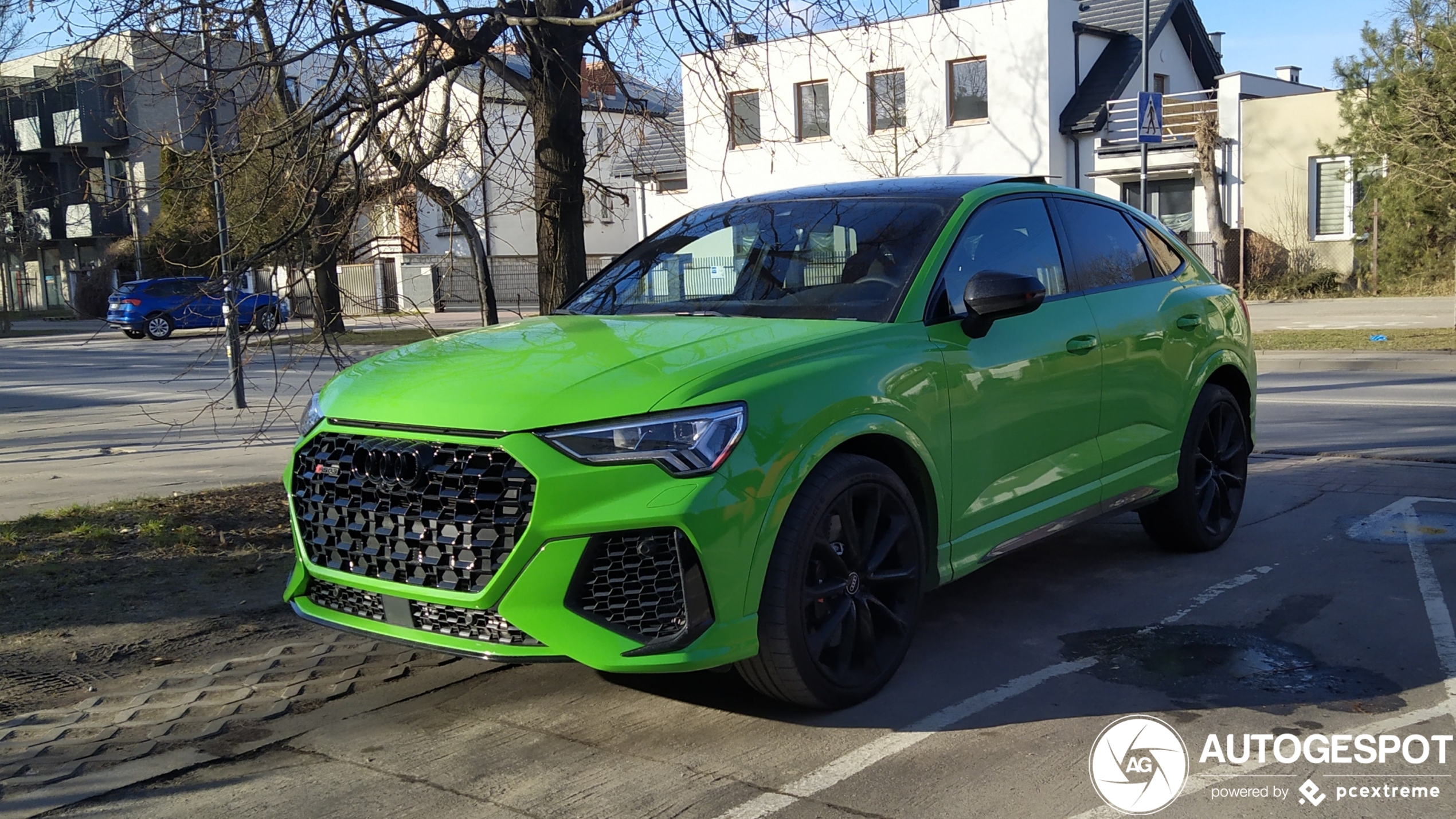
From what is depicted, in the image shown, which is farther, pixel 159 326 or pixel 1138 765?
pixel 159 326

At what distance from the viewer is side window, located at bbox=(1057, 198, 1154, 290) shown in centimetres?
570

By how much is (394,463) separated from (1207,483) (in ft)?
13.9

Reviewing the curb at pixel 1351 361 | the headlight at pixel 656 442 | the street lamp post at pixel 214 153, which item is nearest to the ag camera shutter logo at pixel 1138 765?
the headlight at pixel 656 442

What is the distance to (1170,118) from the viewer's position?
34125 mm

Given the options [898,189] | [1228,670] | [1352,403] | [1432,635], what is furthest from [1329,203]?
[1228,670]

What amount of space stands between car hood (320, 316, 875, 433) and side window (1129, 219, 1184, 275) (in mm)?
2451

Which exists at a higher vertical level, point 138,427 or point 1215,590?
point 138,427

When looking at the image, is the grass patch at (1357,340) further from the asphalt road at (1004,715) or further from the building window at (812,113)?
the building window at (812,113)

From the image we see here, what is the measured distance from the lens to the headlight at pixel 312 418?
14.0ft

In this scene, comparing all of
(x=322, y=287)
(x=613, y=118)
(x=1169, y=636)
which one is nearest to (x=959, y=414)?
(x=1169, y=636)

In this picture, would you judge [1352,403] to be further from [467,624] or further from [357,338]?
[357,338]

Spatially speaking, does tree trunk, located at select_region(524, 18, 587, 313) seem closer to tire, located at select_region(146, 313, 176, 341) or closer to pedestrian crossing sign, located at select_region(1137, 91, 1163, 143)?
pedestrian crossing sign, located at select_region(1137, 91, 1163, 143)

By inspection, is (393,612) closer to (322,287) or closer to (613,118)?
(322,287)

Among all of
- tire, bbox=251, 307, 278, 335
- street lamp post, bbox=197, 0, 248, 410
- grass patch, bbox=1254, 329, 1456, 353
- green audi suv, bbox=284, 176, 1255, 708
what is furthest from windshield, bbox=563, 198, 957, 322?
grass patch, bbox=1254, 329, 1456, 353
